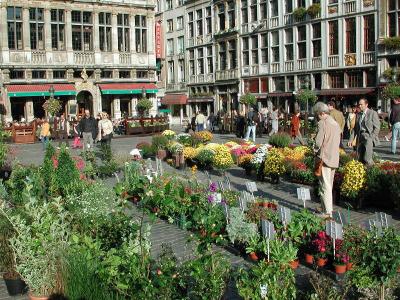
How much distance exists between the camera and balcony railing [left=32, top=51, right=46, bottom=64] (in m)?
41.5

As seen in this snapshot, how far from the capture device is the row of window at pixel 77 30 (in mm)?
41000

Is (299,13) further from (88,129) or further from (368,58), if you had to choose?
(88,129)

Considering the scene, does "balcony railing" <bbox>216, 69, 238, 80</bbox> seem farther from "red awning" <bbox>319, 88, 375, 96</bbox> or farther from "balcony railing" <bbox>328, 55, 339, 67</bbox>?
"red awning" <bbox>319, 88, 375, 96</bbox>

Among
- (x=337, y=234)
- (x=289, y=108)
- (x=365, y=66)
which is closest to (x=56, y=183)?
(x=337, y=234)

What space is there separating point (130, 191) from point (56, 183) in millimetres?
1509

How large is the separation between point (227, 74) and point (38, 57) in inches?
604

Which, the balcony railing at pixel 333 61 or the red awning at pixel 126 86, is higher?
the balcony railing at pixel 333 61

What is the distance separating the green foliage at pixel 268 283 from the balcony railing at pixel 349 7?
33378 mm

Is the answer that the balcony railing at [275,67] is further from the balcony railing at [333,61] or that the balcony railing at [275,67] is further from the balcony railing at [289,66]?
the balcony railing at [333,61]

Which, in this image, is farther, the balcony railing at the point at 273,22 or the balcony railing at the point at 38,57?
the balcony railing at the point at 273,22

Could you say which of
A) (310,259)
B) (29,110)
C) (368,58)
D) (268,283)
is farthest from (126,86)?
(268,283)

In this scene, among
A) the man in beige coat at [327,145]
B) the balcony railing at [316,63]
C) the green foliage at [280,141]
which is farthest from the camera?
the balcony railing at [316,63]

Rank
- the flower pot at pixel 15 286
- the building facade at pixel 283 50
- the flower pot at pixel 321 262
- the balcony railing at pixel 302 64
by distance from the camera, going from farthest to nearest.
→ the balcony railing at pixel 302 64, the building facade at pixel 283 50, the flower pot at pixel 321 262, the flower pot at pixel 15 286

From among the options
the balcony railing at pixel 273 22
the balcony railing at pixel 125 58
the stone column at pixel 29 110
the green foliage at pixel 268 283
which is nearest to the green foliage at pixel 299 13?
the balcony railing at pixel 273 22
